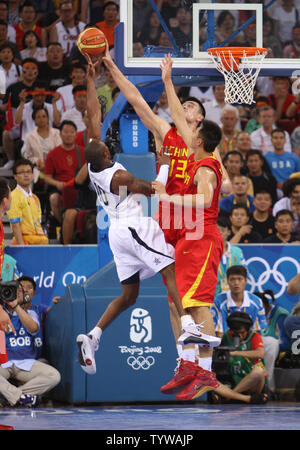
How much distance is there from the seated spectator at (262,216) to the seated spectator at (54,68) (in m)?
3.88

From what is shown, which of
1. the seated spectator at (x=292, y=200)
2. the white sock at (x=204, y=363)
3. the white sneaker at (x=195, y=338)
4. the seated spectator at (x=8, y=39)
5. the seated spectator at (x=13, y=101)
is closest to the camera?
the white sneaker at (x=195, y=338)

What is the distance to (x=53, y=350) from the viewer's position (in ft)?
36.3

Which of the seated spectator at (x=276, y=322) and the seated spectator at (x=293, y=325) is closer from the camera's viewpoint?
the seated spectator at (x=293, y=325)

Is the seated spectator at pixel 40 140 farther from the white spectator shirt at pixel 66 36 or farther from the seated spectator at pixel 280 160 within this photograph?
the seated spectator at pixel 280 160

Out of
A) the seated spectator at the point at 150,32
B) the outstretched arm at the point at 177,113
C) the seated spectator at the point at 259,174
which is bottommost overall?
the seated spectator at the point at 259,174

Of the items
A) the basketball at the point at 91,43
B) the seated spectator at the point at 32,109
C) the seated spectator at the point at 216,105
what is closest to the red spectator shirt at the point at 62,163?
the seated spectator at the point at 32,109

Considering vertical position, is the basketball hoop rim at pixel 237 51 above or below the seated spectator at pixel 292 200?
above

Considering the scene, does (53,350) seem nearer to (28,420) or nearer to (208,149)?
(28,420)

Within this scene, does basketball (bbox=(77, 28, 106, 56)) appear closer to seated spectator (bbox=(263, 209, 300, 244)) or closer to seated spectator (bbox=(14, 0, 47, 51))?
seated spectator (bbox=(263, 209, 300, 244))

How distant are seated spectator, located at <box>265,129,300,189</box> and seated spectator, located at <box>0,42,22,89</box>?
3907mm

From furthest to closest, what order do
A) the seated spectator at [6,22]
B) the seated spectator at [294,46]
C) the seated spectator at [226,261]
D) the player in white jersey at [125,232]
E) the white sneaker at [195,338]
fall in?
the seated spectator at [6,22] < the seated spectator at [226,261] < the seated spectator at [294,46] < the player in white jersey at [125,232] < the white sneaker at [195,338]

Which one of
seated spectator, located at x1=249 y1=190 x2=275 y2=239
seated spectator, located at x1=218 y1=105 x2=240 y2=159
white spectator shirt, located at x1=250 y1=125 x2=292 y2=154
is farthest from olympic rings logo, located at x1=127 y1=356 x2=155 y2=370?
white spectator shirt, located at x1=250 y1=125 x2=292 y2=154

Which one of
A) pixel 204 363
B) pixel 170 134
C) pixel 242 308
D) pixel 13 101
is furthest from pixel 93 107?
pixel 13 101

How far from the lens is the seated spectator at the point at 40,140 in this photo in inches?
512
